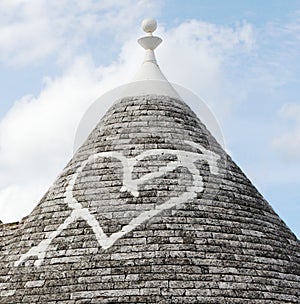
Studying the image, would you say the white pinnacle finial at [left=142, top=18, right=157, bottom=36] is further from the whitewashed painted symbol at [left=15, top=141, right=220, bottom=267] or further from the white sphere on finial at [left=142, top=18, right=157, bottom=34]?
the whitewashed painted symbol at [left=15, top=141, right=220, bottom=267]

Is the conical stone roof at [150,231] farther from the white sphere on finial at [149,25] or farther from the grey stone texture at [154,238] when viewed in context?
the white sphere on finial at [149,25]

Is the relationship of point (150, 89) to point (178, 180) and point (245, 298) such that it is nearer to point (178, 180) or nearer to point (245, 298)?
point (178, 180)

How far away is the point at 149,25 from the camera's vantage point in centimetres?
1423

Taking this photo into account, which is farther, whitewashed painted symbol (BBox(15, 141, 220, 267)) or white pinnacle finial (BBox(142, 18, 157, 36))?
white pinnacle finial (BBox(142, 18, 157, 36))

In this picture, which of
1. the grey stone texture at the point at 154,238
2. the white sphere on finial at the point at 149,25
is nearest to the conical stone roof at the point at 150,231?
the grey stone texture at the point at 154,238

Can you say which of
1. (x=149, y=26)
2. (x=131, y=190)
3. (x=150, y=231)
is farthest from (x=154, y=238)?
(x=149, y=26)

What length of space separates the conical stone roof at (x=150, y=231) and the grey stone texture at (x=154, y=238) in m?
0.02

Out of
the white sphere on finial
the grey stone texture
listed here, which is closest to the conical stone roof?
the grey stone texture

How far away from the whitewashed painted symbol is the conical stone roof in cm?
2

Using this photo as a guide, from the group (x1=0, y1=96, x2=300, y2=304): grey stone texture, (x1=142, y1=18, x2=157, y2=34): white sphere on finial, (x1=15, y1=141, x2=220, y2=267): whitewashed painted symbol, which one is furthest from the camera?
(x1=142, y1=18, x2=157, y2=34): white sphere on finial

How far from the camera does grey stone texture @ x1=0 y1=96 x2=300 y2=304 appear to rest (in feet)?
33.2

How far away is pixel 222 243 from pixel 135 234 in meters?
1.26

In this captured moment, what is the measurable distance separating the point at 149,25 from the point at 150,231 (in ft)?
16.5

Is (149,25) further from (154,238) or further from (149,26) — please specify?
(154,238)
